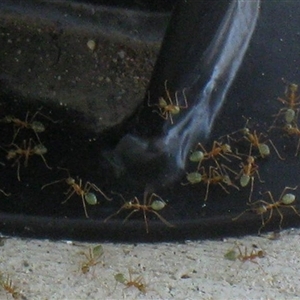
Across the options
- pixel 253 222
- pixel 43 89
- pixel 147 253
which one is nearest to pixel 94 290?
pixel 147 253

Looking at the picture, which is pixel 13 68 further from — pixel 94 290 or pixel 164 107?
pixel 94 290

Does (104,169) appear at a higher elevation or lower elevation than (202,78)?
lower

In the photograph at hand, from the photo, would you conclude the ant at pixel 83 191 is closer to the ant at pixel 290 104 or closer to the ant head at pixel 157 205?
the ant head at pixel 157 205

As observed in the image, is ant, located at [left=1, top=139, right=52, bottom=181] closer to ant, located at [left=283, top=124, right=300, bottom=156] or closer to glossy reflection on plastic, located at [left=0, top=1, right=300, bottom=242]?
glossy reflection on plastic, located at [left=0, top=1, right=300, bottom=242]

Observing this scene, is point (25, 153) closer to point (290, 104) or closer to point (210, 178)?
point (210, 178)

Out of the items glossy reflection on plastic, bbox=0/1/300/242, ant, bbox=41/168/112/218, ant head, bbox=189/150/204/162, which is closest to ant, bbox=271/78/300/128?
glossy reflection on plastic, bbox=0/1/300/242

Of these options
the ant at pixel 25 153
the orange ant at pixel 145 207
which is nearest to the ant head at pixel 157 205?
the orange ant at pixel 145 207

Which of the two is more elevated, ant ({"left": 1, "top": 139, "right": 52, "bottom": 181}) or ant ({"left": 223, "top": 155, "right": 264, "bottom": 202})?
ant ({"left": 223, "top": 155, "right": 264, "bottom": 202})
